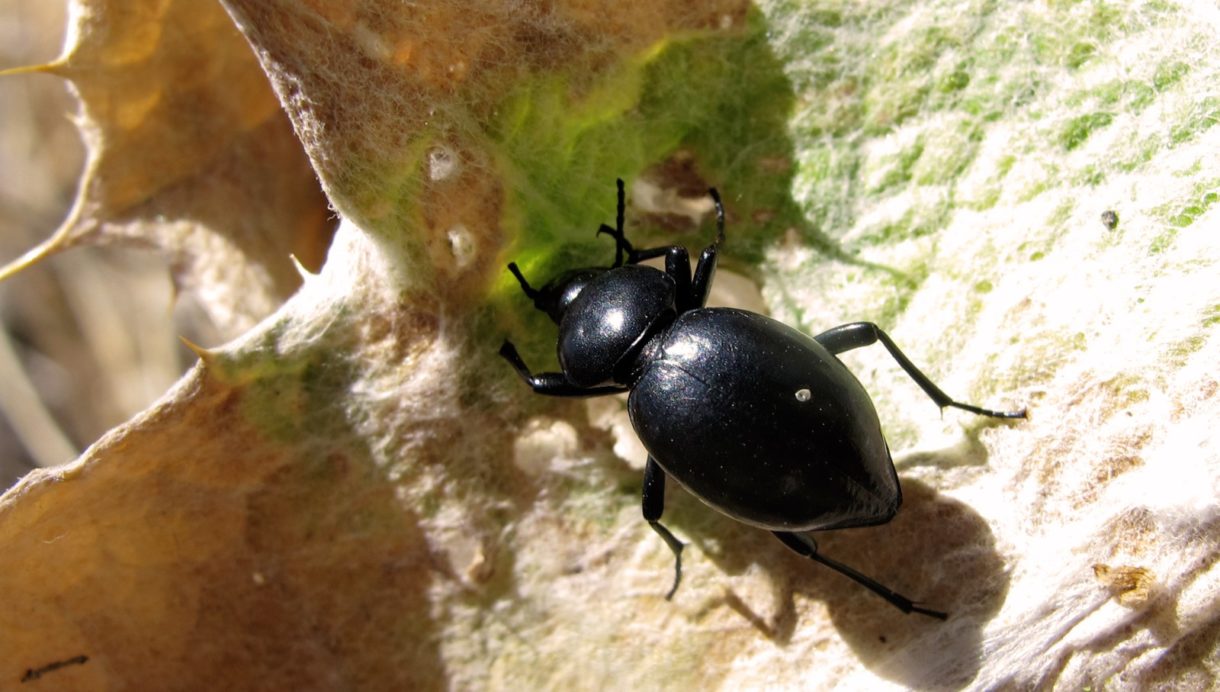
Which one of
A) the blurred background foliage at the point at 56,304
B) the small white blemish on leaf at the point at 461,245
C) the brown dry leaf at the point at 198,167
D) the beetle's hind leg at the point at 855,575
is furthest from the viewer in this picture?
the blurred background foliage at the point at 56,304

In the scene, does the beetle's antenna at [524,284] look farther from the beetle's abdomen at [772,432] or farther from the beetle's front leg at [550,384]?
the beetle's abdomen at [772,432]

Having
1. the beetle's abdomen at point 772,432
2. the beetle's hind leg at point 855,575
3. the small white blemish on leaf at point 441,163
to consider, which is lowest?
the beetle's hind leg at point 855,575

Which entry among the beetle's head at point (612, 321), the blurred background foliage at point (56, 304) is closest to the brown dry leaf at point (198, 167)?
the beetle's head at point (612, 321)

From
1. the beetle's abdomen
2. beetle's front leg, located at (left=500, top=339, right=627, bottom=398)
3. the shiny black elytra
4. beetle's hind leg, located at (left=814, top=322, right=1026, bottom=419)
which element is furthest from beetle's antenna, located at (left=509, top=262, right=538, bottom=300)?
beetle's hind leg, located at (left=814, top=322, right=1026, bottom=419)

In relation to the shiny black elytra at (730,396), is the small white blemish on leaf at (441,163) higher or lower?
higher

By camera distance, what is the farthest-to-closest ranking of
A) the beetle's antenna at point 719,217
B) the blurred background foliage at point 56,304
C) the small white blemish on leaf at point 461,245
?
the blurred background foliage at point 56,304, the beetle's antenna at point 719,217, the small white blemish on leaf at point 461,245

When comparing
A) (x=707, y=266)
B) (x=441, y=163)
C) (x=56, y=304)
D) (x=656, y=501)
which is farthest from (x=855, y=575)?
(x=56, y=304)

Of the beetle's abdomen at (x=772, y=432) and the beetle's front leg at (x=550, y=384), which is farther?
the beetle's front leg at (x=550, y=384)

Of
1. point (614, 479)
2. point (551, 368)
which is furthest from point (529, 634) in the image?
point (551, 368)

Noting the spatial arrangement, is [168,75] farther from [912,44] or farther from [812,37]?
[912,44]
